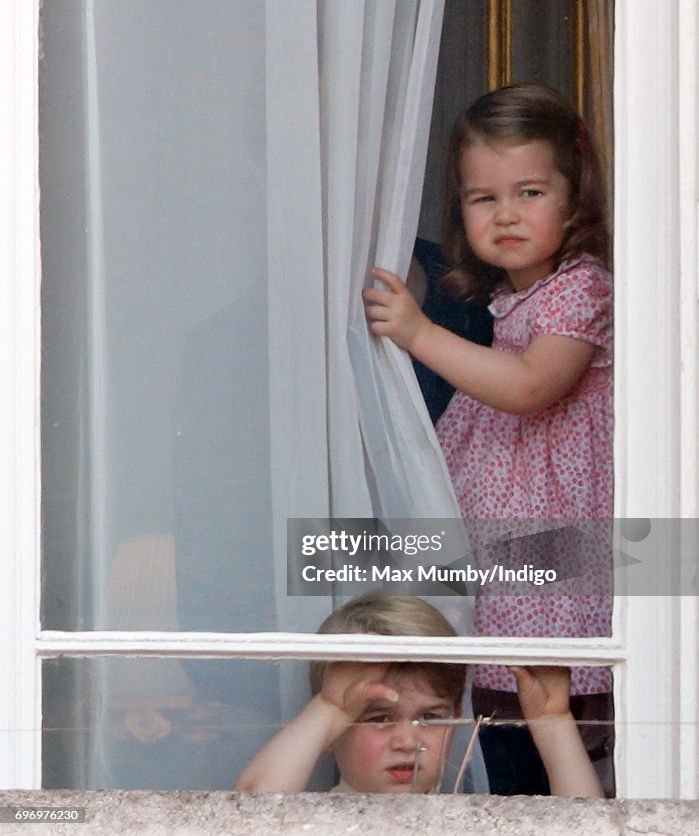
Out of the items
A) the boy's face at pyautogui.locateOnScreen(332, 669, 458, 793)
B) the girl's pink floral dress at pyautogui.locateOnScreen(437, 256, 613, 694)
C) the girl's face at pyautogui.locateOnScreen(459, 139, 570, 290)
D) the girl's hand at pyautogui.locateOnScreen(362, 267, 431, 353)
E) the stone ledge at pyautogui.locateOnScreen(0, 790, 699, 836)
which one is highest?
the girl's face at pyautogui.locateOnScreen(459, 139, 570, 290)

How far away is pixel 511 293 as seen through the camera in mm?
3094

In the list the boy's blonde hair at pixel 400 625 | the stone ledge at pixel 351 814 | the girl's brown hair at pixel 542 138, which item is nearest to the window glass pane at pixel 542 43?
the girl's brown hair at pixel 542 138

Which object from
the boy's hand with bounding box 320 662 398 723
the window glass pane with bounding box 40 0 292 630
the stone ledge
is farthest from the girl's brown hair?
the stone ledge

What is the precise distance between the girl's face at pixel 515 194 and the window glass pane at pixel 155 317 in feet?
1.08

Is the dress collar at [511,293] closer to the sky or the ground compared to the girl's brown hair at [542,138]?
closer to the ground

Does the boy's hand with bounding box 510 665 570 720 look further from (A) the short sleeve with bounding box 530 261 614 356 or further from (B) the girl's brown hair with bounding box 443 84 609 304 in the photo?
(B) the girl's brown hair with bounding box 443 84 609 304

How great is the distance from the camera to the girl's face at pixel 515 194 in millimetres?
3061

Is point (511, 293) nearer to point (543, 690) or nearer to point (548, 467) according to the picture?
point (548, 467)

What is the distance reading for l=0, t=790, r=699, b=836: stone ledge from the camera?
2969 millimetres

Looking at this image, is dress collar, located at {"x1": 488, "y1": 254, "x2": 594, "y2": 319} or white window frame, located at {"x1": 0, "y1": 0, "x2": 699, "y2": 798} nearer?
white window frame, located at {"x1": 0, "y1": 0, "x2": 699, "y2": 798}

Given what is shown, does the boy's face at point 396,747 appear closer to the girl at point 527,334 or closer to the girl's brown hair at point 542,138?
the girl at point 527,334

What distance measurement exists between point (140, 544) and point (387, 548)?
385 millimetres

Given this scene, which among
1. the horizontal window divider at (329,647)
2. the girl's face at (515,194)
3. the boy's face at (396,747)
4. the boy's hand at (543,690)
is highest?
the girl's face at (515,194)

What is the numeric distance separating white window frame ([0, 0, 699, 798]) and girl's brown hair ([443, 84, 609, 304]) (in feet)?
0.18
